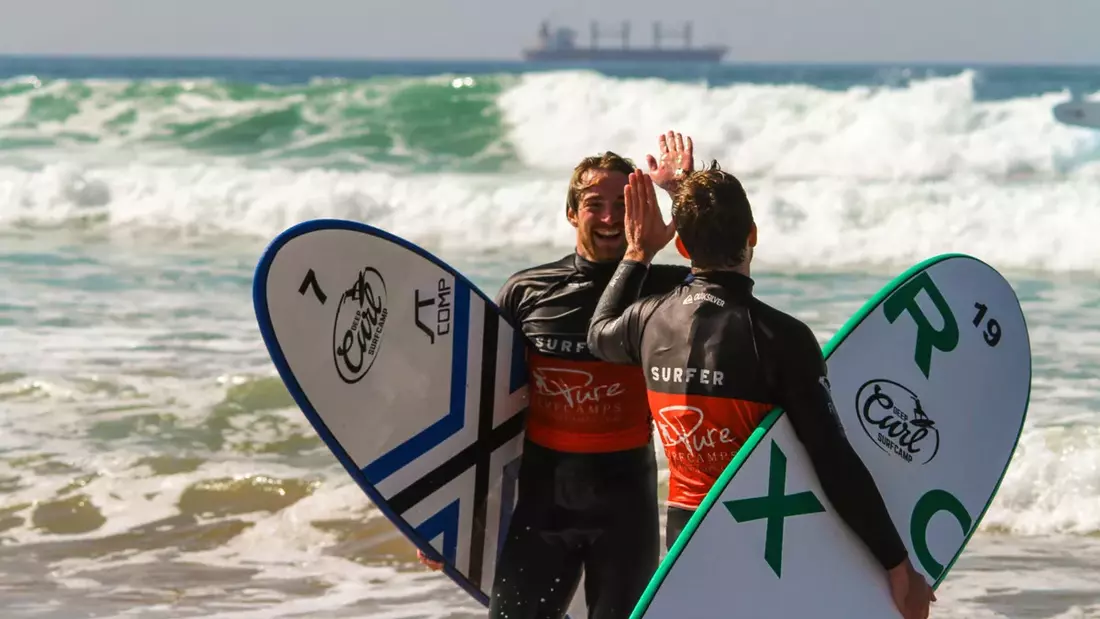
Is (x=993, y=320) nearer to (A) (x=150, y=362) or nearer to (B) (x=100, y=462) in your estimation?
(B) (x=100, y=462)

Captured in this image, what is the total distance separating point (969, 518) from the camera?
293 cm

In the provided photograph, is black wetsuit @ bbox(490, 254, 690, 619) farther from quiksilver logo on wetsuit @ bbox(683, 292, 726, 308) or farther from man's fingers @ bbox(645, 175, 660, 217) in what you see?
quiksilver logo on wetsuit @ bbox(683, 292, 726, 308)

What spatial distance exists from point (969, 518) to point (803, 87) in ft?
56.2

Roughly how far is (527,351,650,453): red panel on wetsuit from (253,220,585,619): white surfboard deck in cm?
16

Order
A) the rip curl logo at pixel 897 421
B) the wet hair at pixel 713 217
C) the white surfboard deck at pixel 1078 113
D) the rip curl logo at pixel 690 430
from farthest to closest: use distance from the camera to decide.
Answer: the white surfboard deck at pixel 1078 113 → the rip curl logo at pixel 897 421 → the rip curl logo at pixel 690 430 → the wet hair at pixel 713 217

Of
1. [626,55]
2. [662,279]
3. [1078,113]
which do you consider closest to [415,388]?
[662,279]

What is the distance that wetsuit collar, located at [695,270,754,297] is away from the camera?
7.90 ft

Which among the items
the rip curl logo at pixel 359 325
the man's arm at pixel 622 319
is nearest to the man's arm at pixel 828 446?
the man's arm at pixel 622 319

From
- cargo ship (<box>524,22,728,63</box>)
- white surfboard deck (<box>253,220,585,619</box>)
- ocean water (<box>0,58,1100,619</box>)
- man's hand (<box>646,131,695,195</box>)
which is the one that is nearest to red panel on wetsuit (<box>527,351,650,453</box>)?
white surfboard deck (<box>253,220,585,619</box>)

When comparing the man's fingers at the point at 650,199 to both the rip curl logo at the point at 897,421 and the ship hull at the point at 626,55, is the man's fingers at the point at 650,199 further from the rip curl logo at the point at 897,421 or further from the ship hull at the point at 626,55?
the ship hull at the point at 626,55

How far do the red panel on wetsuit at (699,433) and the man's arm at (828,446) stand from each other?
0.08 m

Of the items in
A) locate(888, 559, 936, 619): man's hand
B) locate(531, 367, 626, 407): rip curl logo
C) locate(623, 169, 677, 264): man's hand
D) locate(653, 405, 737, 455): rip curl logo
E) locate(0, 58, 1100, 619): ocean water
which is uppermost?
locate(623, 169, 677, 264): man's hand

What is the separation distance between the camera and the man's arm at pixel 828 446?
2346 mm

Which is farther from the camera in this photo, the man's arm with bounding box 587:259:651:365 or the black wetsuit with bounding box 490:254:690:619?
the black wetsuit with bounding box 490:254:690:619
